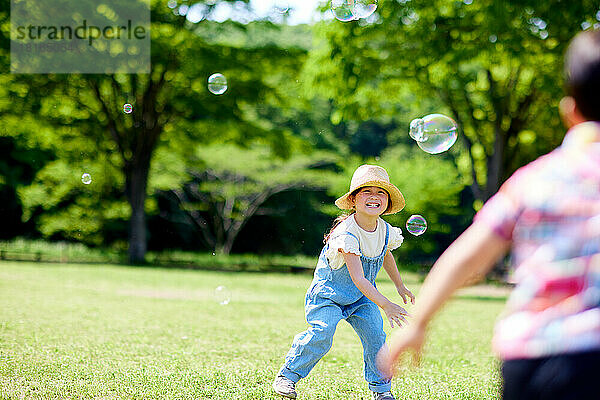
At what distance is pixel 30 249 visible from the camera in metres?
31.0

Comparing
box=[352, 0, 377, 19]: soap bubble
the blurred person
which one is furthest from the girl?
box=[352, 0, 377, 19]: soap bubble

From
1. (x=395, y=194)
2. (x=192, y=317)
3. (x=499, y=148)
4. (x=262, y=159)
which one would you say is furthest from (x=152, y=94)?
(x=395, y=194)

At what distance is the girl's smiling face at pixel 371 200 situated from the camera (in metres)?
4.32

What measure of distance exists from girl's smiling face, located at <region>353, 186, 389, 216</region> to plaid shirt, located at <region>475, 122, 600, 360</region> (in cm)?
235

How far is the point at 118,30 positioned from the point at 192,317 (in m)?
15.1

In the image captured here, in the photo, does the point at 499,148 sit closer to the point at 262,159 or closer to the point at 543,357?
the point at 262,159

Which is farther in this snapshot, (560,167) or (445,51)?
(445,51)

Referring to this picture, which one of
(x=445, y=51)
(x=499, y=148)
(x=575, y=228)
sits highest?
(x=445, y=51)

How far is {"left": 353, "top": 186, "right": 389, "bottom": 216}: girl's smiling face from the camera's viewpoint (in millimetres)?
4316

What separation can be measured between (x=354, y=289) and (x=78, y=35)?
1990 cm

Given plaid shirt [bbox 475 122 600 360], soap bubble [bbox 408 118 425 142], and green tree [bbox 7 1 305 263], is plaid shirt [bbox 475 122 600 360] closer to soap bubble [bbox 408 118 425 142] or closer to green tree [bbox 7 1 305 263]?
soap bubble [bbox 408 118 425 142]

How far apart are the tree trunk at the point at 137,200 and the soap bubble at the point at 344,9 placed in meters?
18.6

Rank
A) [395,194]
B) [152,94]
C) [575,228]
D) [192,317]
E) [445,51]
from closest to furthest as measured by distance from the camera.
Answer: [575,228] → [395,194] → [192,317] → [445,51] → [152,94]

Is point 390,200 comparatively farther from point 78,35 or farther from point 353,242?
point 78,35
